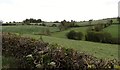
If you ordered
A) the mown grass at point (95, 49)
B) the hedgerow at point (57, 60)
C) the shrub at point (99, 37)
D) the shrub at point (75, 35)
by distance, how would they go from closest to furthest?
1. the hedgerow at point (57, 60)
2. the mown grass at point (95, 49)
3. the shrub at point (99, 37)
4. the shrub at point (75, 35)

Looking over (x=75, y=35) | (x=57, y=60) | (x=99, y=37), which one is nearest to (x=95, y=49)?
(x=57, y=60)

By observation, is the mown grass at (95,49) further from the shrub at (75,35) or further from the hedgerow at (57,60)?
the shrub at (75,35)

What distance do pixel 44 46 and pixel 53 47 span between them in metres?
0.92

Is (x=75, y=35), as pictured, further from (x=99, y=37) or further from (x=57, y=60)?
(x=57, y=60)

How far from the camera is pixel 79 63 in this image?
12141mm

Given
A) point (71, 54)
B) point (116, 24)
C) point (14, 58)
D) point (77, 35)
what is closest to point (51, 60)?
point (71, 54)

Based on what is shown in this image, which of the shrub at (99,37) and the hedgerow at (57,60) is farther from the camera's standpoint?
→ the shrub at (99,37)

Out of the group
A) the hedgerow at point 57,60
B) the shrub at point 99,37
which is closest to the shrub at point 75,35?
the shrub at point 99,37

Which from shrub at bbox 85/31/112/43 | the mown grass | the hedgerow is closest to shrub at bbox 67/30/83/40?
shrub at bbox 85/31/112/43

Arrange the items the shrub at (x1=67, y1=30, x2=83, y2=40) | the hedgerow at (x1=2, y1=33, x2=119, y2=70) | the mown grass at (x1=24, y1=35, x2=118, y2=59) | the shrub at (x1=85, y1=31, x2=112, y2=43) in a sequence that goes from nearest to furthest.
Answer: the hedgerow at (x1=2, y1=33, x2=119, y2=70) < the mown grass at (x1=24, y1=35, x2=118, y2=59) < the shrub at (x1=85, y1=31, x2=112, y2=43) < the shrub at (x1=67, y1=30, x2=83, y2=40)

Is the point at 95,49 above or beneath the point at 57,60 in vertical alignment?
beneath

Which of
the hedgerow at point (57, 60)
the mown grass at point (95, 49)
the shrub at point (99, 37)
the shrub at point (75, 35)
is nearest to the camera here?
the hedgerow at point (57, 60)

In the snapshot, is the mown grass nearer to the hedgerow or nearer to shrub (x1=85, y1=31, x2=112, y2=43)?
the hedgerow

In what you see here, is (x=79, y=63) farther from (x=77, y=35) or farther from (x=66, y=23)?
(x=66, y=23)
